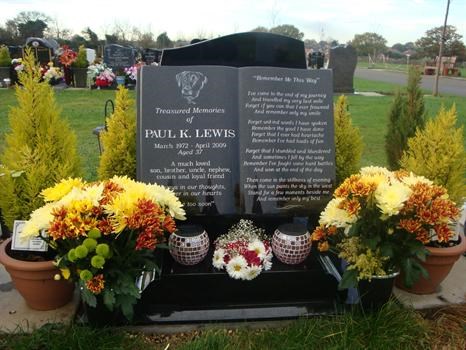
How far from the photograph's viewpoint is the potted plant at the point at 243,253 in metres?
2.66

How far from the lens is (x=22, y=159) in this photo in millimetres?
2826

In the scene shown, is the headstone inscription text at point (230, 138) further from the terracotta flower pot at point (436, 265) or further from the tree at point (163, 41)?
the tree at point (163, 41)

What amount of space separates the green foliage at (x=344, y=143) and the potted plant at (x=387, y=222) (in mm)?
968

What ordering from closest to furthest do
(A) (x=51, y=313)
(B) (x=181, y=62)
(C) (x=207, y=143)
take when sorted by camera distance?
1. (A) (x=51, y=313)
2. (C) (x=207, y=143)
3. (B) (x=181, y=62)

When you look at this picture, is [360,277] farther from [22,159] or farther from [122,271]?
[22,159]

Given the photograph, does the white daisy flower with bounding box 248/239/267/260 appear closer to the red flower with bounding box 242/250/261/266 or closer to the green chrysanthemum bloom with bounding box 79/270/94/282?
the red flower with bounding box 242/250/261/266

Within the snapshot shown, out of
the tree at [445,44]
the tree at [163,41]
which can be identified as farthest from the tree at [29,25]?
the tree at [445,44]

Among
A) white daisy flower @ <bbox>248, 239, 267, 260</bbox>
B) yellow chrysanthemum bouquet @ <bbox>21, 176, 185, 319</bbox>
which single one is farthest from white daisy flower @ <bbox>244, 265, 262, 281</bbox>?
yellow chrysanthemum bouquet @ <bbox>21, 176, 185, 319</bbox>

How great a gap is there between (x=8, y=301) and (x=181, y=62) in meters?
2.20

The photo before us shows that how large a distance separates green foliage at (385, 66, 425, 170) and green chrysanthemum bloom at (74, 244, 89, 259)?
12.0 ft

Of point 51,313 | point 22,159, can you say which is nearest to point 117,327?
point 51,313

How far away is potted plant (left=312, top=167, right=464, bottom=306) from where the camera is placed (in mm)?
2242

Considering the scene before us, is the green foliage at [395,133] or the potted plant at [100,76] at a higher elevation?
the potted plant at [100,76]

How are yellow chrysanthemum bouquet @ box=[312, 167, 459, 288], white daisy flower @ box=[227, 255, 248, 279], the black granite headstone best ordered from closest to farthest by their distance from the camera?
1. yellow chrysanthemum bouquet @ box=[312, 167, 459, 288]
2. white daisy flower @ box=[227, 255, 248, 279]
3. the black granite headstone
